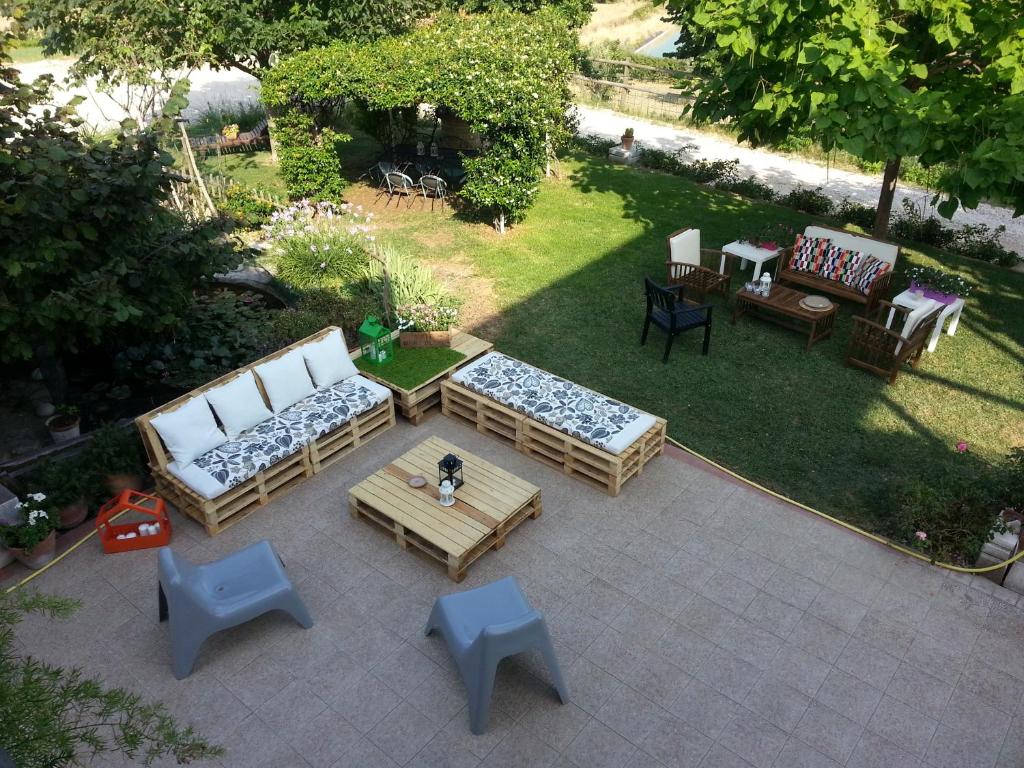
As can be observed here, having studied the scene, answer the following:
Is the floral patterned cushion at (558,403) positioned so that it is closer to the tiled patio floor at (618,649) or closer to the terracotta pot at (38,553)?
the tiled patio floor at (618,649)

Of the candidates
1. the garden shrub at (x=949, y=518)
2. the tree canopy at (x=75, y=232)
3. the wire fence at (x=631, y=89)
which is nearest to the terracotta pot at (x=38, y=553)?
the tree canopy at (x=75, y=232)

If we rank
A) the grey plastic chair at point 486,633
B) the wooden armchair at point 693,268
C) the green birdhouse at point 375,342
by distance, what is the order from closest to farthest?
the grey plastic chair at point 486,633 → the green birdhouse at point 375,342 → the wooden armchair at point 693,268

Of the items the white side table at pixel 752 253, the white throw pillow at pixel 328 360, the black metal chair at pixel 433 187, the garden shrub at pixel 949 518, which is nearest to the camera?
the garden shrub at pixel 949 518

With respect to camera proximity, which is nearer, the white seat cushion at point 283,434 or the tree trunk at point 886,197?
the white seat cushion at point 283,434

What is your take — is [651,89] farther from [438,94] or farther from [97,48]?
[97,48]

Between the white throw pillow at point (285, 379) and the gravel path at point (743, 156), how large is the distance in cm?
654

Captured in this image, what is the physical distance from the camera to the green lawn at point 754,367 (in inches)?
299

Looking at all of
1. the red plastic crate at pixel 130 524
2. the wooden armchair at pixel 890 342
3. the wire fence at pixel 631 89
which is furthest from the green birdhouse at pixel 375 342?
the wire fence at pixel 631 89

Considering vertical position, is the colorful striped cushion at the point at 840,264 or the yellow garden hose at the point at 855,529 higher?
the colorful striped cushion at the point at 840,264

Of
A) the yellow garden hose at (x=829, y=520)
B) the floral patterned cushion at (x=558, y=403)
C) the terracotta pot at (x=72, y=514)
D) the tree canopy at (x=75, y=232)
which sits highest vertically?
the tree canopy at (x=75, y=232)

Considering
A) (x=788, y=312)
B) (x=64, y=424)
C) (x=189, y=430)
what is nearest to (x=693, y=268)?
(x=788, y=312)

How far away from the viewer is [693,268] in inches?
416

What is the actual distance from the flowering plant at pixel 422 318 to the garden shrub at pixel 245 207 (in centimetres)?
560

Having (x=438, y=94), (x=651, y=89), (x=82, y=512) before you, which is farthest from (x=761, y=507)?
(x=651, y=89)
